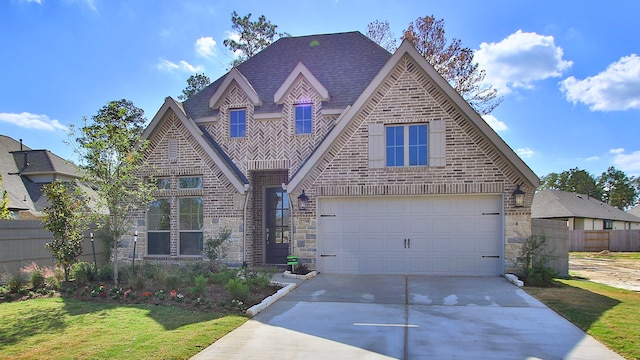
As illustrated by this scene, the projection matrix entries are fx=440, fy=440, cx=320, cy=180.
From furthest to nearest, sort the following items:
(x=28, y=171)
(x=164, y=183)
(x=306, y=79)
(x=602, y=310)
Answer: (x=28, y=171)
(x=164, y=183)
(x=306, y=79)
(x=602, y=310)

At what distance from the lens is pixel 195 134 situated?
560 inches

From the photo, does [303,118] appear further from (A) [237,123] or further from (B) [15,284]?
(B) [15,284]

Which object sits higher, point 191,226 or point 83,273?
point 191,226

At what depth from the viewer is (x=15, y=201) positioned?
72.2 ft

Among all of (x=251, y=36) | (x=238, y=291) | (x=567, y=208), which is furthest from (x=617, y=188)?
(x=238, y=291)

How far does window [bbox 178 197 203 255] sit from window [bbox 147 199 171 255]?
20.5 inches

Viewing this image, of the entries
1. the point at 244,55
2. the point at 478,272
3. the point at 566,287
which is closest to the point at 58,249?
the point at 478,272

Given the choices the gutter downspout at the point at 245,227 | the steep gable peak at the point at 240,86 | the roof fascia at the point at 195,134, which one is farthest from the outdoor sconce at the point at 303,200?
the steep gable peak at the point at 240,86

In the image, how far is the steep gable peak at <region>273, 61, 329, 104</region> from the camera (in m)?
14.3

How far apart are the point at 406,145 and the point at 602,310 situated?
6.41m

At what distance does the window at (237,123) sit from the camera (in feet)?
49.1

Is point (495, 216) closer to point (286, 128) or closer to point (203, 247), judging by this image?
point (286, 128)

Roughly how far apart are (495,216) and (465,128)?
2609mm

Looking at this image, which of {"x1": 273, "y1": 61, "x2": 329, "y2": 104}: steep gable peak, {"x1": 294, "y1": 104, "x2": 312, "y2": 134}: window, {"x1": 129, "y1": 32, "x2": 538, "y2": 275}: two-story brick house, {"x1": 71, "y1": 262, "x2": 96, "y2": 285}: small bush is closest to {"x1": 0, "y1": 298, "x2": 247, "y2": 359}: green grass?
{"x1": 71, "y1": 262, "x2": 96, "y2": 285}: small bush
